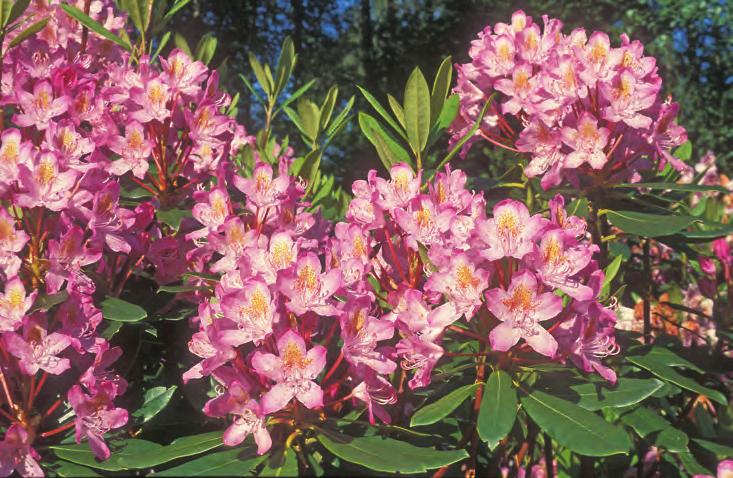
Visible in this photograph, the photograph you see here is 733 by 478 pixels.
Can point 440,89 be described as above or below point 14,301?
above

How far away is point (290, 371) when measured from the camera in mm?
1224

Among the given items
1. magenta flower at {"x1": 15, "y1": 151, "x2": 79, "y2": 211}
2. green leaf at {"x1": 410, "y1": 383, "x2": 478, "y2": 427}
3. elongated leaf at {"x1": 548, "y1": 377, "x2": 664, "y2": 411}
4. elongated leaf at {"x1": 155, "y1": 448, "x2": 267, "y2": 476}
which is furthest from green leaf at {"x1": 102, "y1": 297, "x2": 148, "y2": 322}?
elongated leaf at {"x1": 548, "y1": 377, "x2": 664, "y2": 411}

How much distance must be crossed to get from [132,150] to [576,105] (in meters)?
1.09

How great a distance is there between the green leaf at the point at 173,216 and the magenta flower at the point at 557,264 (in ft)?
2.79

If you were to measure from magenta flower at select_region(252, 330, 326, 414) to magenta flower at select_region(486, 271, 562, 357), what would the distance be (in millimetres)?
323

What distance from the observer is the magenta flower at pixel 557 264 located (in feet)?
4.33

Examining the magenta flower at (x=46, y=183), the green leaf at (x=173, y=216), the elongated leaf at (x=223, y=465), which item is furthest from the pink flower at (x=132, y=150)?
the elongated leaf at (x=223, y=465)

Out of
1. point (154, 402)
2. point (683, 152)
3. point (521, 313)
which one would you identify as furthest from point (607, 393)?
point (683, 152)

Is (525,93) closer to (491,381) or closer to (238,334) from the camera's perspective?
(491,381)

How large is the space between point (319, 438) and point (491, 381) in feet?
1.09

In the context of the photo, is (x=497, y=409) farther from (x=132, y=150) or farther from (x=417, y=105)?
(x=132, y=150)

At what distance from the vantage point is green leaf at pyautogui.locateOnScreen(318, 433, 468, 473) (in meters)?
1.16

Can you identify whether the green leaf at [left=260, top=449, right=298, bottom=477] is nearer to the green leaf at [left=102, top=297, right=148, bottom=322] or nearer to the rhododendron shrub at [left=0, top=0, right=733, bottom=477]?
the rhododendron shrub at [left=0, top=0, right=733, bottom=477]

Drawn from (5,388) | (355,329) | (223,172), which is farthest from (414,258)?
(5,388)
